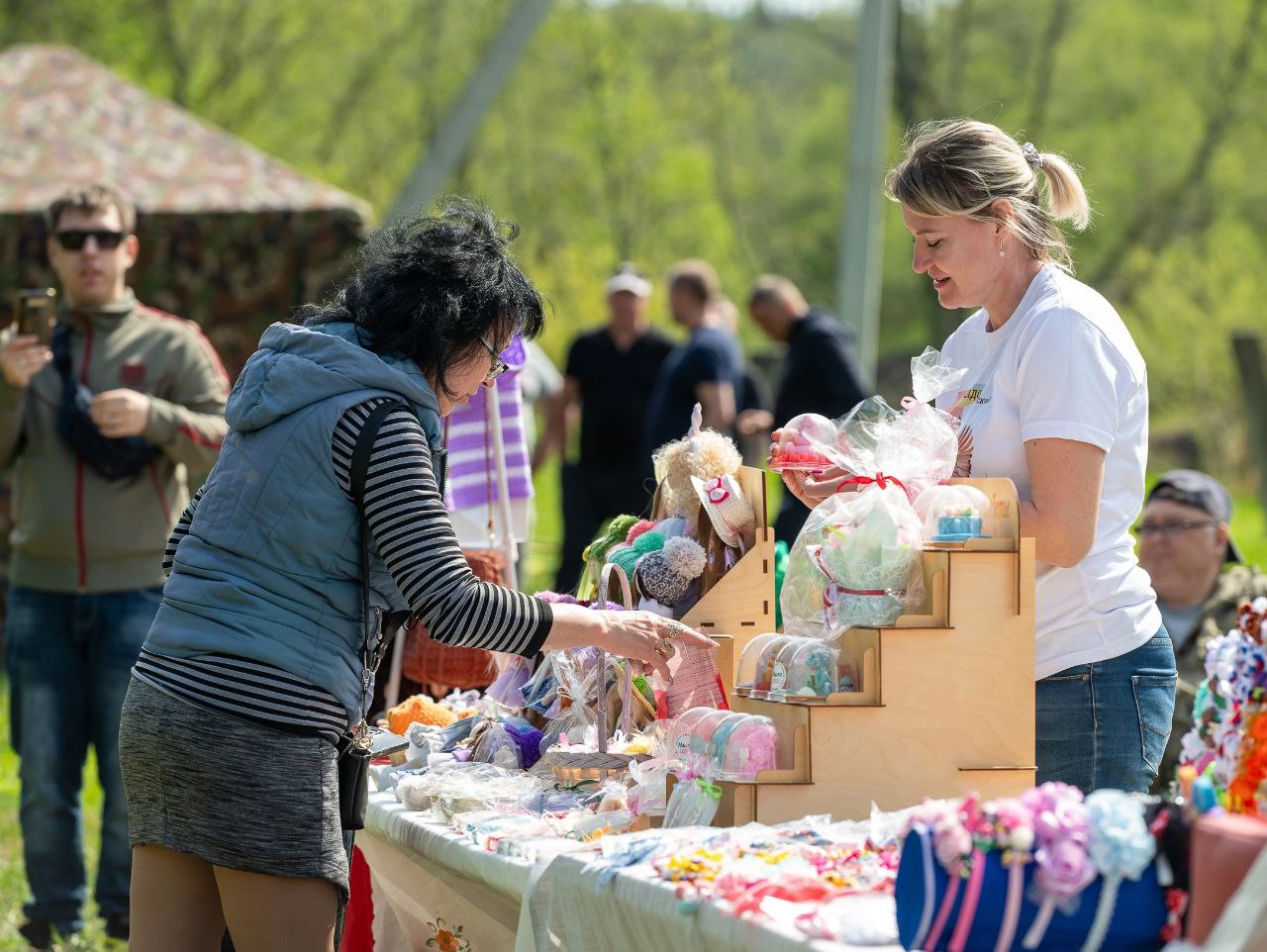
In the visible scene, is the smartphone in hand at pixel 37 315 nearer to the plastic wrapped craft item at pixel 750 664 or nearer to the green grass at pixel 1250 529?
the plastic wrapped craft item at pixel 750 664

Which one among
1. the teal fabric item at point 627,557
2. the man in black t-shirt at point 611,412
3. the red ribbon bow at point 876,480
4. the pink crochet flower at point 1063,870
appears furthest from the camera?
the man in black t-shirt at point 611,412

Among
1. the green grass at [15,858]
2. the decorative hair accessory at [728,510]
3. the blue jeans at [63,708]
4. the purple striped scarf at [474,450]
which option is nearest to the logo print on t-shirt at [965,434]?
the decorative hair accessory at [728,510]

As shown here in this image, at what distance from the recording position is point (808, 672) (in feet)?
7.47

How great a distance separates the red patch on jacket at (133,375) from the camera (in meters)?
4.29

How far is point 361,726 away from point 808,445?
2.74ft

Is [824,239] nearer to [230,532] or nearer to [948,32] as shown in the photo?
[948,32]

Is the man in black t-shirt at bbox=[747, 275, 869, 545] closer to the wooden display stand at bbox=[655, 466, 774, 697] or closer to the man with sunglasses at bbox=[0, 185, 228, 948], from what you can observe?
the man with sunglasses at bbox=[0, 185, 228, 948]

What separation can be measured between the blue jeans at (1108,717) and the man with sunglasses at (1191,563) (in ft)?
5.82

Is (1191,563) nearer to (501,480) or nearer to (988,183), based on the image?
(501,480)

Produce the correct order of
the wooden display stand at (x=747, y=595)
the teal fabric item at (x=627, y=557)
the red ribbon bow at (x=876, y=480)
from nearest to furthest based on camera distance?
1. the red ribbon bow at (x=876, y=480)
2. the wooden display stand at (x=747, y=595)
3. the teal fabric item at (x=627, y=557)

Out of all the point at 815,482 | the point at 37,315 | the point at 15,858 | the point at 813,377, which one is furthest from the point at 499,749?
the point at 813,377

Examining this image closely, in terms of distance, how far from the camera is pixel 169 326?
173 inches

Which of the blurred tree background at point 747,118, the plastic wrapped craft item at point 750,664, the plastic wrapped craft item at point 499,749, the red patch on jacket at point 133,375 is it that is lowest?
the plastic wrapped craft item at point 499,749

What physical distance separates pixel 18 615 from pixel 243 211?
3.36 meters
